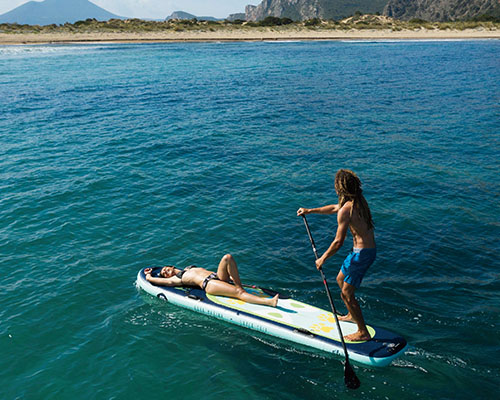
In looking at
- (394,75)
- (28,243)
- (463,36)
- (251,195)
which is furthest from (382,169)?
(463,36)

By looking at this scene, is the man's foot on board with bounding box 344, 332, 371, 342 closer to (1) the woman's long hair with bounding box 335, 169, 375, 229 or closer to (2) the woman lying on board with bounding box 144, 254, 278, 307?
(2) the woman lying on board with bounding box 144, 254, 278, 307

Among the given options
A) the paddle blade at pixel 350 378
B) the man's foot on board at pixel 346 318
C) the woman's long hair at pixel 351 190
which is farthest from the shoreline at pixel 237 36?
the paddle blade at pixel 350 378

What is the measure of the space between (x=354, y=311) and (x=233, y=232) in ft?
20.3

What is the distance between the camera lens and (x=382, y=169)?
61.1 feet

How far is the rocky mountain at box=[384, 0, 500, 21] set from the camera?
14425 cm

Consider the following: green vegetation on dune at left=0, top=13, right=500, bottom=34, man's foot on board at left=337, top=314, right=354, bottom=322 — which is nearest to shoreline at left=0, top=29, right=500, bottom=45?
green vegetation on dune at left=0, top=13, right=500, bottom=34

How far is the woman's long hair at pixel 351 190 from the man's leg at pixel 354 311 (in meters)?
1.40

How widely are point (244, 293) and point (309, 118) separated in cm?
1935

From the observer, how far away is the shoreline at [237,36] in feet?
283

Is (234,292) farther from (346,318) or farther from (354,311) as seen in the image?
(354,311)

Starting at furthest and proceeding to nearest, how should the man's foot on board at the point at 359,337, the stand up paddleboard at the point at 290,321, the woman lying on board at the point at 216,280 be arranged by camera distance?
the woman lying on board at the point at 216,280 < the man's foot on board at the point at 359,337 < the stand up paddleboard at the point at 290,321

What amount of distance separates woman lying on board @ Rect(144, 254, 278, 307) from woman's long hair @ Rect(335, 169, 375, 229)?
11.1 ft

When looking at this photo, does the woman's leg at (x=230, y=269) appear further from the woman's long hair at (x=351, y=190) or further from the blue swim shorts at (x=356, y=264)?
the woman's long hair at (x=351, y=190)

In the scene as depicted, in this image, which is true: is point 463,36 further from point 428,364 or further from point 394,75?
point 428,364
